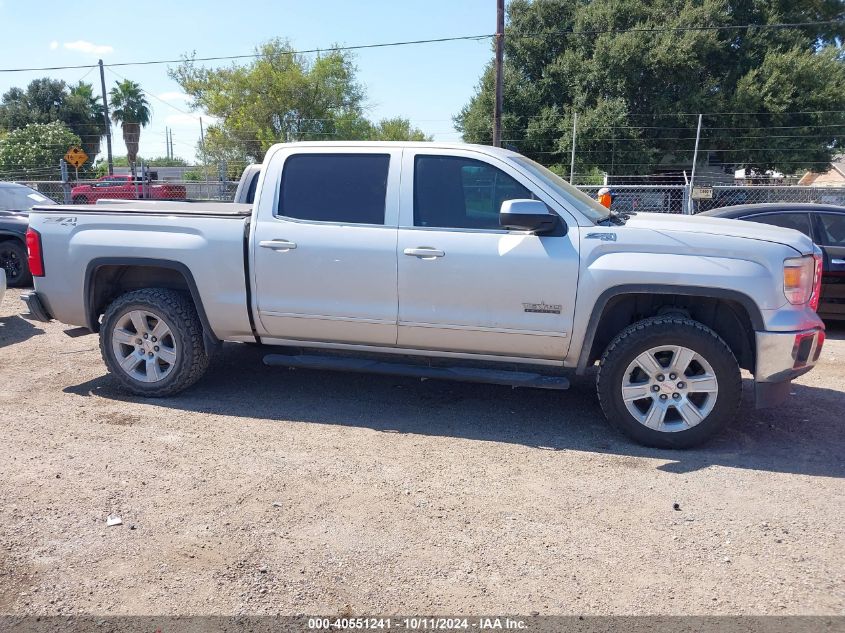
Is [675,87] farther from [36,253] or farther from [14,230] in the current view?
[36,253]

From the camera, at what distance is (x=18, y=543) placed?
350 centimetres

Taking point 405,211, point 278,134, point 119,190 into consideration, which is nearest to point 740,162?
point 278,134

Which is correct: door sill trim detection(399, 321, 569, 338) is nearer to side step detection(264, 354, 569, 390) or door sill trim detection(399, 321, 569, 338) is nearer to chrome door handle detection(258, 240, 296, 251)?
side step detection(264, 354, 569, 390)

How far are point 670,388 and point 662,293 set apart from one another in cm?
64

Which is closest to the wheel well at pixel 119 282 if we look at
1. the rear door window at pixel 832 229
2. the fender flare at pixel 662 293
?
the fender flare at pixel 662 293

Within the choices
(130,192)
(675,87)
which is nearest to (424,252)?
(130,192)

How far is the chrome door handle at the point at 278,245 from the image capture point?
5273 millimetres

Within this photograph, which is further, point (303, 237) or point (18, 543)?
point (303, 237)

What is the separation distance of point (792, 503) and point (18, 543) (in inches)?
160

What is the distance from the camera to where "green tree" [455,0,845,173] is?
3008 centimetres

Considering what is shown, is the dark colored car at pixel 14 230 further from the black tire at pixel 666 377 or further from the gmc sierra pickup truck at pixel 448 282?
the black tire at pixel 666 377

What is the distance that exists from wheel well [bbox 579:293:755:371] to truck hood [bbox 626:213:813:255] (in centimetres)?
45

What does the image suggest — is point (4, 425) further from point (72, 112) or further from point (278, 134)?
point (72, 112)

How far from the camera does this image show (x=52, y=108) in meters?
51.5
